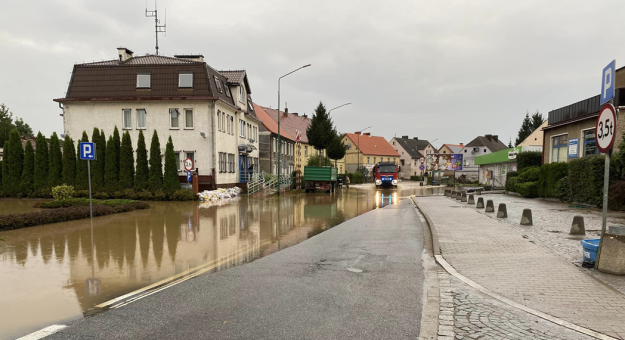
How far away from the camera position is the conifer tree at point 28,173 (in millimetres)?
25109

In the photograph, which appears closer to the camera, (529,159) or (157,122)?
(157,122)

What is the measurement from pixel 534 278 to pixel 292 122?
5567 centimetres

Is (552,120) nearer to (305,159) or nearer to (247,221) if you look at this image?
(247,221)

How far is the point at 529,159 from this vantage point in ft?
104

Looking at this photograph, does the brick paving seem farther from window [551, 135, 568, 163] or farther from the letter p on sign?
window [551, 135, 568, 163]

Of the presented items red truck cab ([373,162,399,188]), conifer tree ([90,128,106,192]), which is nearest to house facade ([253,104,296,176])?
red truck cab ([373,162,399,188])

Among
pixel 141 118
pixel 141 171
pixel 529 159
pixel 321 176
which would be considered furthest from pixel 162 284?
pixel 529 159

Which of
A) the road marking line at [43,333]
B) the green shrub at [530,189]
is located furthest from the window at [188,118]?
the road marking line at [43,333]

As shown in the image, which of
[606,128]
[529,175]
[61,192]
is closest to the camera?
[606,128]

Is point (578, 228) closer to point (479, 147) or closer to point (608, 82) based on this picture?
point (608, 82)

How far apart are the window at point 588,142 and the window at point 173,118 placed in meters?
26.0

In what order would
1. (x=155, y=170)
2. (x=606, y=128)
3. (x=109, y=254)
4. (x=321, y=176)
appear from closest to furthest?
(x=606, y=128)
(x=109, y=254)
(x=155, y=170)
(x=321, y=176)

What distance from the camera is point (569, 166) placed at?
787 inches

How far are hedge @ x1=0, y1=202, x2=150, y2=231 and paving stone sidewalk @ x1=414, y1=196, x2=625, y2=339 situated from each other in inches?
481
